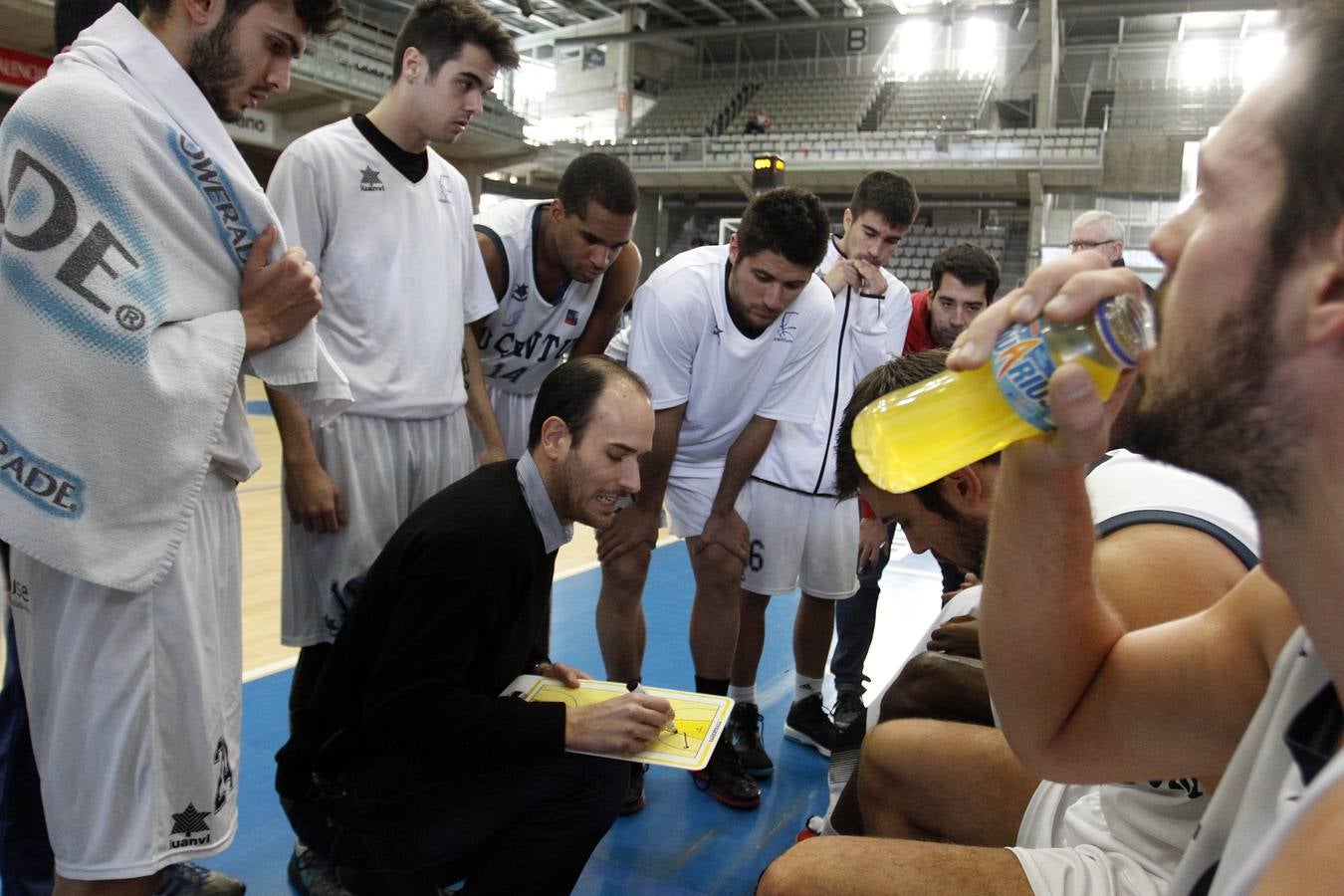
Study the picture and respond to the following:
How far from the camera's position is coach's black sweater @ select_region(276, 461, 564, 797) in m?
1.88

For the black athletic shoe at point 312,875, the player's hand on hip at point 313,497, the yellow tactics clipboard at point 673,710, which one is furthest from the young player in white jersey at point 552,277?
the black athletic shoe at point 312,875

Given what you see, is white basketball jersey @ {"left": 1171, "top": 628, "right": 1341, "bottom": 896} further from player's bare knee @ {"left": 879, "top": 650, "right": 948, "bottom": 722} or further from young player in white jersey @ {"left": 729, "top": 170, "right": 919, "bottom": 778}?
young player in white jersey @ {"left": 729, "top": 170, "right": 919, "bottom": 778}

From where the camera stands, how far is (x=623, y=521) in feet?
10.1

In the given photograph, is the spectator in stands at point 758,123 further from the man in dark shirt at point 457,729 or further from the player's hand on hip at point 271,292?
the player's hand on hip at point 271,292

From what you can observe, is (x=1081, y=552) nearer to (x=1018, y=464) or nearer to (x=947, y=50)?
(x=1018, y=464)

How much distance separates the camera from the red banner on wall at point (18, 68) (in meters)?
12.1

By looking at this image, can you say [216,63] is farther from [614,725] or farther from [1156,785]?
[1156,785]

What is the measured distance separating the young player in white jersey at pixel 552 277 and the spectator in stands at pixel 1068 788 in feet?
4.08

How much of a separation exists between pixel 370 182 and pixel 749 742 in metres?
2.05

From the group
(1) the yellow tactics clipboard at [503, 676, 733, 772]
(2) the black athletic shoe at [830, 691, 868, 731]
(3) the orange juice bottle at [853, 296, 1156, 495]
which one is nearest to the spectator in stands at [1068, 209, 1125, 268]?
(2) the black athletic shoe at [830, 691, 868, 731]

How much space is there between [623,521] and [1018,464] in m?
2.04

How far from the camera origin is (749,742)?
3.16m

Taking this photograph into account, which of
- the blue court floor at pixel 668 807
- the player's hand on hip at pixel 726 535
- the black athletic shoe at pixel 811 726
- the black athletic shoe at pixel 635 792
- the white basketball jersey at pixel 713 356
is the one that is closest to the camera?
the blue court floor at pixel 668 807

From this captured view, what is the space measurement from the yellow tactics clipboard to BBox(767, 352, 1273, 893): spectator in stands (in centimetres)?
34
